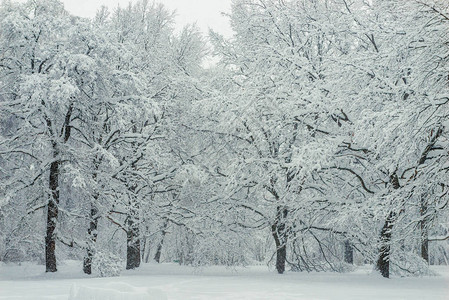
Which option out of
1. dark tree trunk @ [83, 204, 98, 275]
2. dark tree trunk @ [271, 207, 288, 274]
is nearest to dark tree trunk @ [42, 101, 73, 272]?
dark tree trunk @ [83, 204, 98, 275]

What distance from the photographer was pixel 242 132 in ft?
54.0

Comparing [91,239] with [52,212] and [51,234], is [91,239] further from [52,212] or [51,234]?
[52,212]

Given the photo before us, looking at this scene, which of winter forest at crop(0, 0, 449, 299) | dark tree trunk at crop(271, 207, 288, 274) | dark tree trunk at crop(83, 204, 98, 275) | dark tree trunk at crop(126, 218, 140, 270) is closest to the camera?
winter forest at crop(0, 0, 449, 299)

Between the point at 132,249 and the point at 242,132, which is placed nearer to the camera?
the point at 242,132

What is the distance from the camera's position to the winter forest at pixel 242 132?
1139cm

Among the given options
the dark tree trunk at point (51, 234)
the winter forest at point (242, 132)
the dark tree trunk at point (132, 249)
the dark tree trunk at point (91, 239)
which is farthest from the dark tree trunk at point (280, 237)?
the dark tree trunk at point (51, 234)

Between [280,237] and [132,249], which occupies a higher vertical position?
[280,237]

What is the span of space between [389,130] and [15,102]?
35.2ft

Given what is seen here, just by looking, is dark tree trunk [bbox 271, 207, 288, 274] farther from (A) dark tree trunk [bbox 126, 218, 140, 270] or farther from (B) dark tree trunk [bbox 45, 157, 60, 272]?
(B) dark tree trunk [bbox 45, 157, 60, 272]

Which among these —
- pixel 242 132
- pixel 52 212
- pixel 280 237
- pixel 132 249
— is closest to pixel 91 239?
pixel 52 212

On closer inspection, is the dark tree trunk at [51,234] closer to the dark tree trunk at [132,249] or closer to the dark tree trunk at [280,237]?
the dark tree trunk at [132,249]

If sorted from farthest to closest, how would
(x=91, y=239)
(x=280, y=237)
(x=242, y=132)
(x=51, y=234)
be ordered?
1. (x=242, y=132)
2. (x=280, y=237)
3. (x=91, y=239)
4. (x=51, y=234)

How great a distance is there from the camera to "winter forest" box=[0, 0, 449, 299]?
37.4ft

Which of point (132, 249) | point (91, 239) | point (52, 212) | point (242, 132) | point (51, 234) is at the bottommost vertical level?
point (132, 249)
